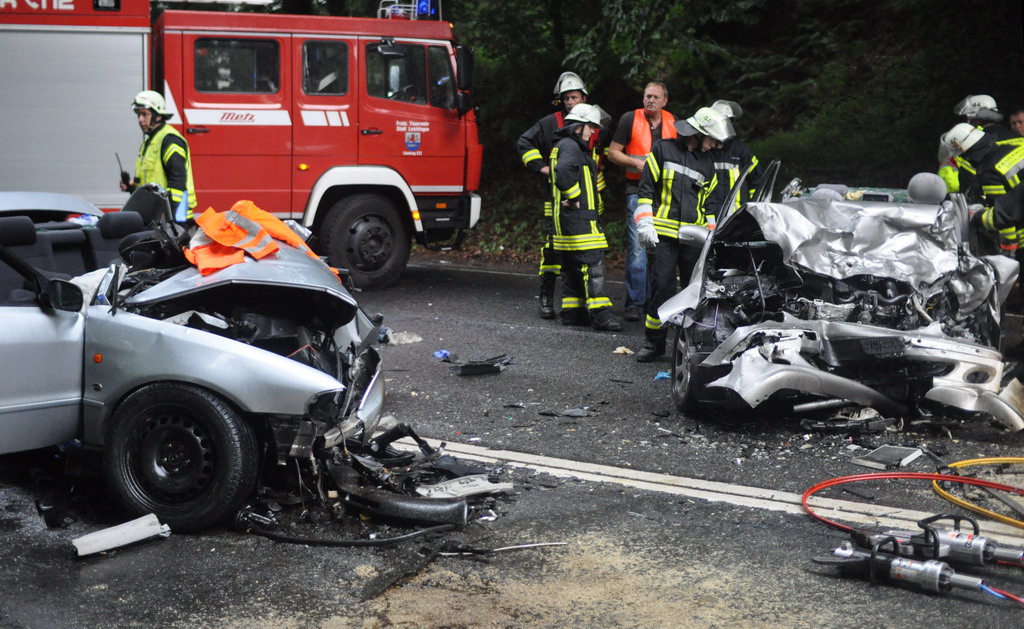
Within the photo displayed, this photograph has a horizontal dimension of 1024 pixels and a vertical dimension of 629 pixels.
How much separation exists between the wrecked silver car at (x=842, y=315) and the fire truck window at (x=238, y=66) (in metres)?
5.52

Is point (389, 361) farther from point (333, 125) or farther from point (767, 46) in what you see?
point (767, 46)

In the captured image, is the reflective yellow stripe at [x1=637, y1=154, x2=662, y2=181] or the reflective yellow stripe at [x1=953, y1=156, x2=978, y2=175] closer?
the reflective yellow stripe at [x1=637, y1=154, x2=662, y2=181]

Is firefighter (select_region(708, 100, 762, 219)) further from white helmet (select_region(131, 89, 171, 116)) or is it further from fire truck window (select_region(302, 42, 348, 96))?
white helmet (select_region(131, 89, 171, 116))

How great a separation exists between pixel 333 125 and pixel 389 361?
3605mm

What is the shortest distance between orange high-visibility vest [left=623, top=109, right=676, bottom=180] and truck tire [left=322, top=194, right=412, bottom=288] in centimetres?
265

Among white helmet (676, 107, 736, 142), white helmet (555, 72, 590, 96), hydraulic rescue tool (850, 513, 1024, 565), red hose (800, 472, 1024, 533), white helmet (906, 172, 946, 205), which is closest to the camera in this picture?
hydraulic rescue tool (850, 513, 1024, 565)

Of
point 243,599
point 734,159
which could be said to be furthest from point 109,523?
point 734,159

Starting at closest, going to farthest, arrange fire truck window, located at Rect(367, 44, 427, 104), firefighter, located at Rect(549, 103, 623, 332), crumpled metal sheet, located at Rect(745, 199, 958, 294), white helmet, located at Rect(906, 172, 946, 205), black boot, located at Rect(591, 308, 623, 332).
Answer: crumpled metal sheet, located at Rect(745, 199, 958, 294), white helmet, located at Rect(906, 172, 946, 205), firefighter, located at Rect(549, 103, 623, 332), black boot, located at Rect(591, 308, 623, 332), fire truck window, located at Rect(367, 44, 427, 104)

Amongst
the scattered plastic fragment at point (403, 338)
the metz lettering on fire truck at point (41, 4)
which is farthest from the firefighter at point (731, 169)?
the metz lettering on fire truck at point (41, 4)

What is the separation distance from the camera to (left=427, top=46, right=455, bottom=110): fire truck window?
37.8 ft

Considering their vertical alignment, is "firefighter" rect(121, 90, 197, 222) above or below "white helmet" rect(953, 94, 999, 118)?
below

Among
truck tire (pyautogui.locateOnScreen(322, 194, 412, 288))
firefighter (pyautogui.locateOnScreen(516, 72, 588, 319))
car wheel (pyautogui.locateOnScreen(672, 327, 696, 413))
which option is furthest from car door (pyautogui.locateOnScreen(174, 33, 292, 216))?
car wheel (pyautogui.locateOnScreen(672, 327, 696, 413))

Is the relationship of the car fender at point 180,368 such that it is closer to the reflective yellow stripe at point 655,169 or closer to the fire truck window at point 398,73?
the reflective yellow stripe at point 655,169

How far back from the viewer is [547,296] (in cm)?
1048
